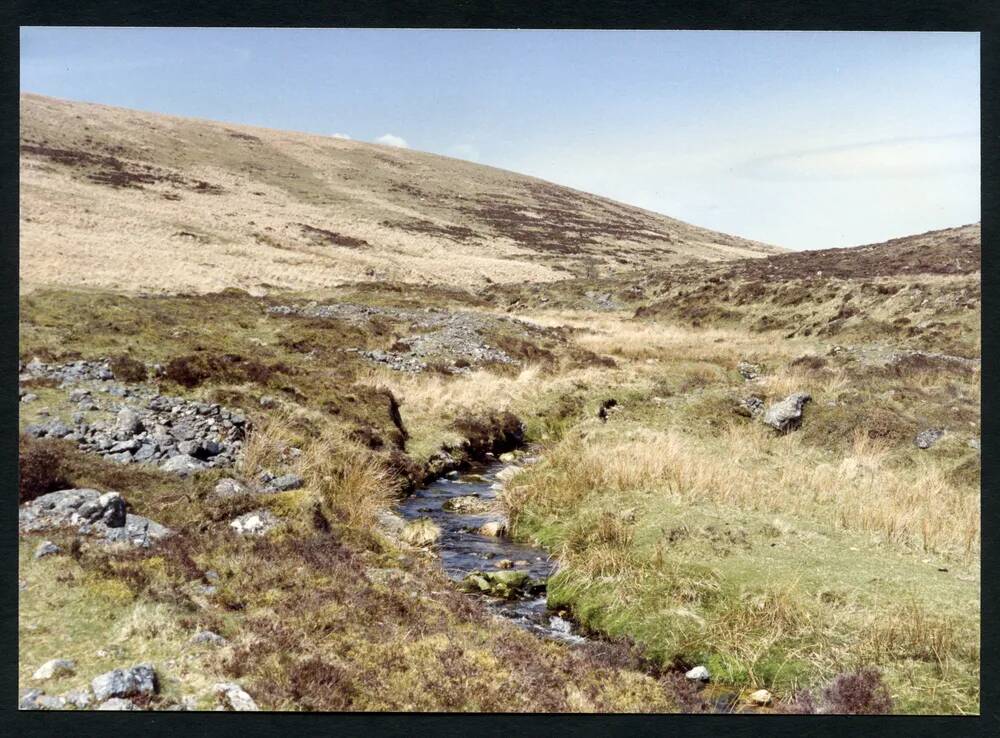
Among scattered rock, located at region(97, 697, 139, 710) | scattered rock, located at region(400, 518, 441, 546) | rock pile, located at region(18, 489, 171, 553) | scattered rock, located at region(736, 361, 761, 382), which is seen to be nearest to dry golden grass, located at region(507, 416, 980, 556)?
scattered rock, located at region(400, 518, 441, 546)

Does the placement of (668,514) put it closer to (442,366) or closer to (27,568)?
(27,568)

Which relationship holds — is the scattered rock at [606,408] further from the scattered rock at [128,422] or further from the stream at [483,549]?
the scattered rock at [128,422]

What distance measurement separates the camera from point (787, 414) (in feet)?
59.0

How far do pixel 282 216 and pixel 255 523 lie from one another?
7473 cm

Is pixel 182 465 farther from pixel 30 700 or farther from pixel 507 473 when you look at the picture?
pixel 507 473

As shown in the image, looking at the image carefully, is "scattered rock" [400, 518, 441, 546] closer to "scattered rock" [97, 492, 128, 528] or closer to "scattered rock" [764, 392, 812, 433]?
"scattered rock" [97, 492, 128, 528]

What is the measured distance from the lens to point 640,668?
25.6 feet

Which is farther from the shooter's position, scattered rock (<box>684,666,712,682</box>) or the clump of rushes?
the clump of rushes

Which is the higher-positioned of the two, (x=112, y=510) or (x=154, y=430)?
(x=154, y=430)

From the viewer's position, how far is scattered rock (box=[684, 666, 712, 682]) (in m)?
7.57

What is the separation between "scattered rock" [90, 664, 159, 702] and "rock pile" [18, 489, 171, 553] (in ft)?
7.53

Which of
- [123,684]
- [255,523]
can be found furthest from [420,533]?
[123,684]

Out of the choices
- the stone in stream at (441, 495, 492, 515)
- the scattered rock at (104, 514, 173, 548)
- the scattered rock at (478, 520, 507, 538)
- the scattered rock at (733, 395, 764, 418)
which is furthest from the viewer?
the scattered rock at (733, 395, 764, 418)

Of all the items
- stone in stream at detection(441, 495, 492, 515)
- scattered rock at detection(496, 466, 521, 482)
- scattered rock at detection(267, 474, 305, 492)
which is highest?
scattered rock at detection(267, 474, 305, 492)
